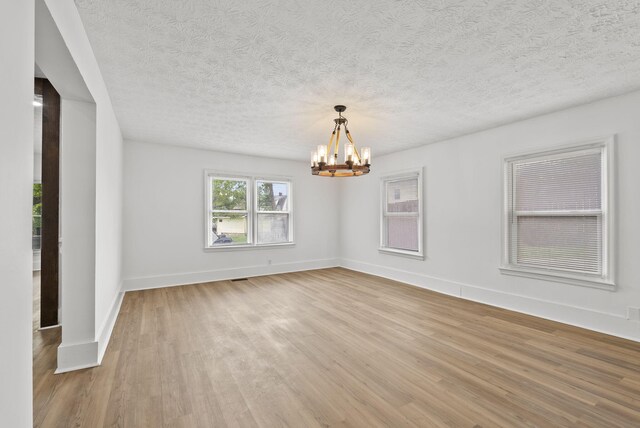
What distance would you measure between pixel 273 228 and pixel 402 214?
Result: 278 cm

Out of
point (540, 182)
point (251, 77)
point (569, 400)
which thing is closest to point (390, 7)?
point (251, 77)

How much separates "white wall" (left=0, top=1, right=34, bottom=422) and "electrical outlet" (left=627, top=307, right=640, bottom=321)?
4731mm

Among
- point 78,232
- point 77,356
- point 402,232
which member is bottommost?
point 77,356

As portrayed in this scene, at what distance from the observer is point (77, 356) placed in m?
2.44

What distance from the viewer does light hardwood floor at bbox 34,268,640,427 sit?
74.2 inches

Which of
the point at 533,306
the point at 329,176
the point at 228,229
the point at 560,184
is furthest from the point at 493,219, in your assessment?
the point at 228,229

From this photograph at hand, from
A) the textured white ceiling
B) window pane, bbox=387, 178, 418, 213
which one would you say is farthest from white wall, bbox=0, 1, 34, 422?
window pane, bbox=387, 178, 418, 213

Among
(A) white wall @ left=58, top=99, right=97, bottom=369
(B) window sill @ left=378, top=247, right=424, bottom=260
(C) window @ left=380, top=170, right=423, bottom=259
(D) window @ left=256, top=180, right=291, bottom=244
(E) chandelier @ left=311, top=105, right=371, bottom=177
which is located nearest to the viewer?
(A) white wall @ left=58, top=99, right=97, bottom=369

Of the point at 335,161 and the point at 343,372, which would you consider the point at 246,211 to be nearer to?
the point at 335,161

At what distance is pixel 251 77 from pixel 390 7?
1392 millimetres

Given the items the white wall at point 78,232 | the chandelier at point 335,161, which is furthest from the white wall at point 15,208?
the chandelier at point 335,161

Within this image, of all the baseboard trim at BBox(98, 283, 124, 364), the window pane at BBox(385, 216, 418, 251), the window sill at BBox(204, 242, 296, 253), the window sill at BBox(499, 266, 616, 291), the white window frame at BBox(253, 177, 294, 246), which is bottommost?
the baseboard trim at BBox(98, 283, 124, 364)

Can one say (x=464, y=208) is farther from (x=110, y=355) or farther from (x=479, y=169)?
(x=110, y=355)

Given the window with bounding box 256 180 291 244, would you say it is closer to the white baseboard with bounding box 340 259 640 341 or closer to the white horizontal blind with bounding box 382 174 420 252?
the white horizontal blind with bounding box 382 174 420 252
